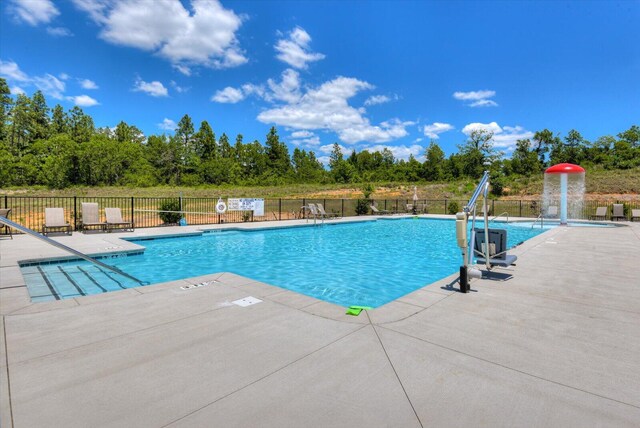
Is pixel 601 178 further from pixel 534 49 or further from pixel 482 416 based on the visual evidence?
pixel 482 416

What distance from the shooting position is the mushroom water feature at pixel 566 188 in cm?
1480

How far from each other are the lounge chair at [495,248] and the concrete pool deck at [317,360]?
760mm

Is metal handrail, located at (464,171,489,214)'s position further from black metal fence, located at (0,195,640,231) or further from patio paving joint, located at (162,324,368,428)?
black metal fence, located at (0,195,640,231)

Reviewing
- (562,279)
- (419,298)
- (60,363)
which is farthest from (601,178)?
(60,363)

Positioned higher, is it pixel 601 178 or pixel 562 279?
pixel 601 178

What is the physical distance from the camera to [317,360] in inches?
97.0

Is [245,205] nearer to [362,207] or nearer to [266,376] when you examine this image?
[362,207]

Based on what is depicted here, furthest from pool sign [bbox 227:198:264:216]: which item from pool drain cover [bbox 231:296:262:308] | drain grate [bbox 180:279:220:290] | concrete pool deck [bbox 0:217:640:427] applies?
pool drain cover [bbox 231:296:262:308]

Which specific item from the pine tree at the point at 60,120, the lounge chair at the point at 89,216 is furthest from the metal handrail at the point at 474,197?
the pine tree at the point at 60,120

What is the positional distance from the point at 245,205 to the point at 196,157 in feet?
131

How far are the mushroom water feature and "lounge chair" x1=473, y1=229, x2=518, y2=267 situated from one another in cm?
1224

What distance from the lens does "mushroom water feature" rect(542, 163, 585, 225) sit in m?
14.8

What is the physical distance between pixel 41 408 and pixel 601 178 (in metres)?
48.0

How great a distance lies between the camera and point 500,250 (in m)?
5.24
